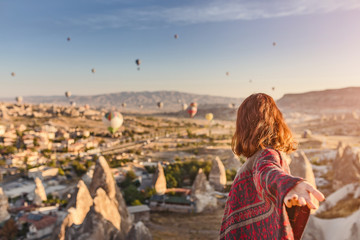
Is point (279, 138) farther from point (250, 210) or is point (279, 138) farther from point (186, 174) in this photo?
point (186, 174)

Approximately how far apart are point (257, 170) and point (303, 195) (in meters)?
0.38

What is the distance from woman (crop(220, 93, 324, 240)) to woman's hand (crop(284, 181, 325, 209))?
250 mm

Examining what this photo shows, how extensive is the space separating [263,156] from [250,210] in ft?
1.41

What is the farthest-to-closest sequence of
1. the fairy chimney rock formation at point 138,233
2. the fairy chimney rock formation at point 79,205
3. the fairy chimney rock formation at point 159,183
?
the fairy chimney rock formation at point 159,183
the fairy chimney rock formation at point 79,205
the fairy chimney rock formation at point 138,233

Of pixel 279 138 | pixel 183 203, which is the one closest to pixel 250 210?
pixel 279 138

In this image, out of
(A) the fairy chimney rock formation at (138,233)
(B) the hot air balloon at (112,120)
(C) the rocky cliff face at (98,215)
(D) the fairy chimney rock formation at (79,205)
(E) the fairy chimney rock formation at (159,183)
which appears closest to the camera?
(C) the rocky cliff face at (98,215)

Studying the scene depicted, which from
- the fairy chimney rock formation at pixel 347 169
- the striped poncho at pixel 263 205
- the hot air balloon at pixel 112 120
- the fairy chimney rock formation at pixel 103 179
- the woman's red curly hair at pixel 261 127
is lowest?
the fairy chimney rock formation at pixel 347 169

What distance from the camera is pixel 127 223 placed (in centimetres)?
1068

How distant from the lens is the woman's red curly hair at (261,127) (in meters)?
1.90

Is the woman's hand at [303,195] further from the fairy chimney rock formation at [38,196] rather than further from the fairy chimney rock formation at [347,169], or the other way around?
the fairy chimney rock formation at [38,196]

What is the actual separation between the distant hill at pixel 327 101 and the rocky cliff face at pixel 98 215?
362 feet

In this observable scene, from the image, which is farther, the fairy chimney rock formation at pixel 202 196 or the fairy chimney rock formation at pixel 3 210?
the fairy chimney rock formation at pixel 202 196

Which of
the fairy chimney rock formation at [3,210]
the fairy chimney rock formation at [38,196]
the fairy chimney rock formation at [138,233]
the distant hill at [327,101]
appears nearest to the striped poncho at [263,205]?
the fairy chimney rock formation at [138,233]

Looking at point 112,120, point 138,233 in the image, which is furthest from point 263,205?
point 112,120
